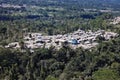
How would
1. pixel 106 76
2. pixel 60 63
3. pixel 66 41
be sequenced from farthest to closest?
pixel 66 41, pixel 60 63, pixel 106 76

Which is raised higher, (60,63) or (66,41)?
(60,63)

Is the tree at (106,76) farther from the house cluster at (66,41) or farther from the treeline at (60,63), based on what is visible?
the house cluster at (66,41)

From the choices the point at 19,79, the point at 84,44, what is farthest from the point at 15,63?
the point at 84,44

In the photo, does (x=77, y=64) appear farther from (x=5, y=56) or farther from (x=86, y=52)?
(x=5, y=56)

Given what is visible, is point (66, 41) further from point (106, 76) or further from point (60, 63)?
point (106, 76)

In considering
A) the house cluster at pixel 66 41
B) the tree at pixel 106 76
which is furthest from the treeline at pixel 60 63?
the house cluster at pixel 66 41

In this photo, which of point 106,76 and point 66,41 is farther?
point 66,41

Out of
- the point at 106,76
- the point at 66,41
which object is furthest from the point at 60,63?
the point at 66,41

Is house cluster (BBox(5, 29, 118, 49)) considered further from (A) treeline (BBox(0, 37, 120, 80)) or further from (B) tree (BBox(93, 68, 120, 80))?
(B) tree (BBox(93, 68, 120, 80))

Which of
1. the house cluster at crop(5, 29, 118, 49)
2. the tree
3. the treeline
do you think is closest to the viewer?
the tree

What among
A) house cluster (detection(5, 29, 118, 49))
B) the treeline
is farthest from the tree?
house cluster (detection(5, 29, 118, 49))
